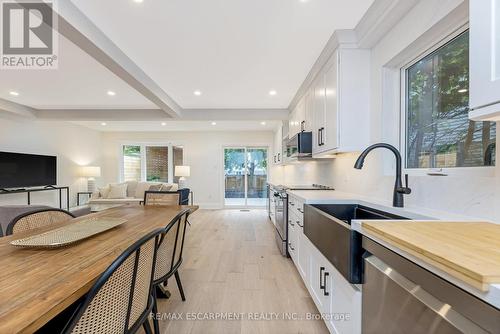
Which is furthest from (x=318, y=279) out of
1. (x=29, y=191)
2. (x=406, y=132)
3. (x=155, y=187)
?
(x=29, y=191)

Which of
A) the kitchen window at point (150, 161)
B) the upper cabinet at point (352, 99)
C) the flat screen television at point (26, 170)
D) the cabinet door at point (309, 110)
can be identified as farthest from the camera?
the kitchen window at point (150, 161)

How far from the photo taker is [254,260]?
3.17 meters

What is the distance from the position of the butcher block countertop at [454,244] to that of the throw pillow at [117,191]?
6720 millimetres

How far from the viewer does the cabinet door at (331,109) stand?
223cm

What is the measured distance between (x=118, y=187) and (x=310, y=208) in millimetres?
6207

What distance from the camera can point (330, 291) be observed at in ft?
5.22

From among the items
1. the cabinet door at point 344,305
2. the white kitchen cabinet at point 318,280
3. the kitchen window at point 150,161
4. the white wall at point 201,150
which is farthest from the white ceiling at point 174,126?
the cabinet door at point 344,305

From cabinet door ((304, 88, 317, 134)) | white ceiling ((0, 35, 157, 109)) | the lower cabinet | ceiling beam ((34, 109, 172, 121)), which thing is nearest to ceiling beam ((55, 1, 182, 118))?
white ceiling ((0, 35, 157, 109))

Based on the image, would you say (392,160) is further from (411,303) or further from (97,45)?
(97,45)

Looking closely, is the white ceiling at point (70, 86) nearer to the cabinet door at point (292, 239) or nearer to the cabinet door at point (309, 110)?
the cabinet door at point (309, 110)

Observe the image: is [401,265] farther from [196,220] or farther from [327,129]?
[196,220]

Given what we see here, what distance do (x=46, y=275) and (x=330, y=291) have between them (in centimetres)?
153

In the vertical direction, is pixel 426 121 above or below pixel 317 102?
below

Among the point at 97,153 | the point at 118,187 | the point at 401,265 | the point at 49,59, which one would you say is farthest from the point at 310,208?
the point at 97,153
